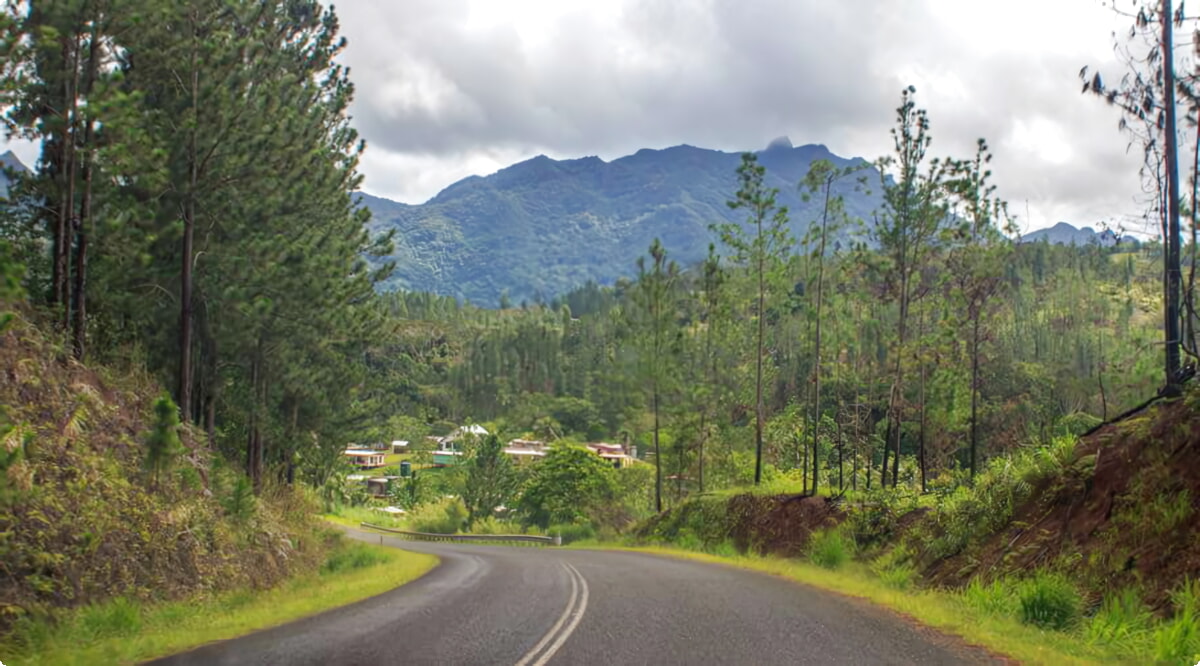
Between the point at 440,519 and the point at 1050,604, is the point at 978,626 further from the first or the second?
the point at 440,519

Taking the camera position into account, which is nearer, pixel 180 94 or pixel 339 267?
pixel 180 94

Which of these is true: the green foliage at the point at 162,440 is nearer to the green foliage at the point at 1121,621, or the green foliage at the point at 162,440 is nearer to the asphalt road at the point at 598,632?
the asphalt road at the point at 598,632

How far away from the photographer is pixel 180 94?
19.4 m

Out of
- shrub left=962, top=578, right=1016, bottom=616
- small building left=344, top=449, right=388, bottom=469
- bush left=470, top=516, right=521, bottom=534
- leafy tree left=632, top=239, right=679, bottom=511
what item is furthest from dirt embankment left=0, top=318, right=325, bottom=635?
small building left=344, top=449, right=388, bottom=469

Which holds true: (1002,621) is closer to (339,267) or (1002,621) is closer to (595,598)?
(595,598)

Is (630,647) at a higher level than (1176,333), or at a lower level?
lower

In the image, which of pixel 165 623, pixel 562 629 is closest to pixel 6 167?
pixel 165 623

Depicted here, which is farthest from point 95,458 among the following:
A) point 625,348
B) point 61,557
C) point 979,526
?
point 625,348

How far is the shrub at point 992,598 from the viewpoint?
10.9m

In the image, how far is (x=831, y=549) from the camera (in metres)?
20.7

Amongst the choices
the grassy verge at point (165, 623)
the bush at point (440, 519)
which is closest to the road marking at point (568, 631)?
the grassy verge at point (165, 623)

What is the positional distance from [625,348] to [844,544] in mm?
23789

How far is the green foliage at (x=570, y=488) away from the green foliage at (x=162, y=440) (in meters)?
42.6

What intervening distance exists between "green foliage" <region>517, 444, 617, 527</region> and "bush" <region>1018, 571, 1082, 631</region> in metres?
45.8
